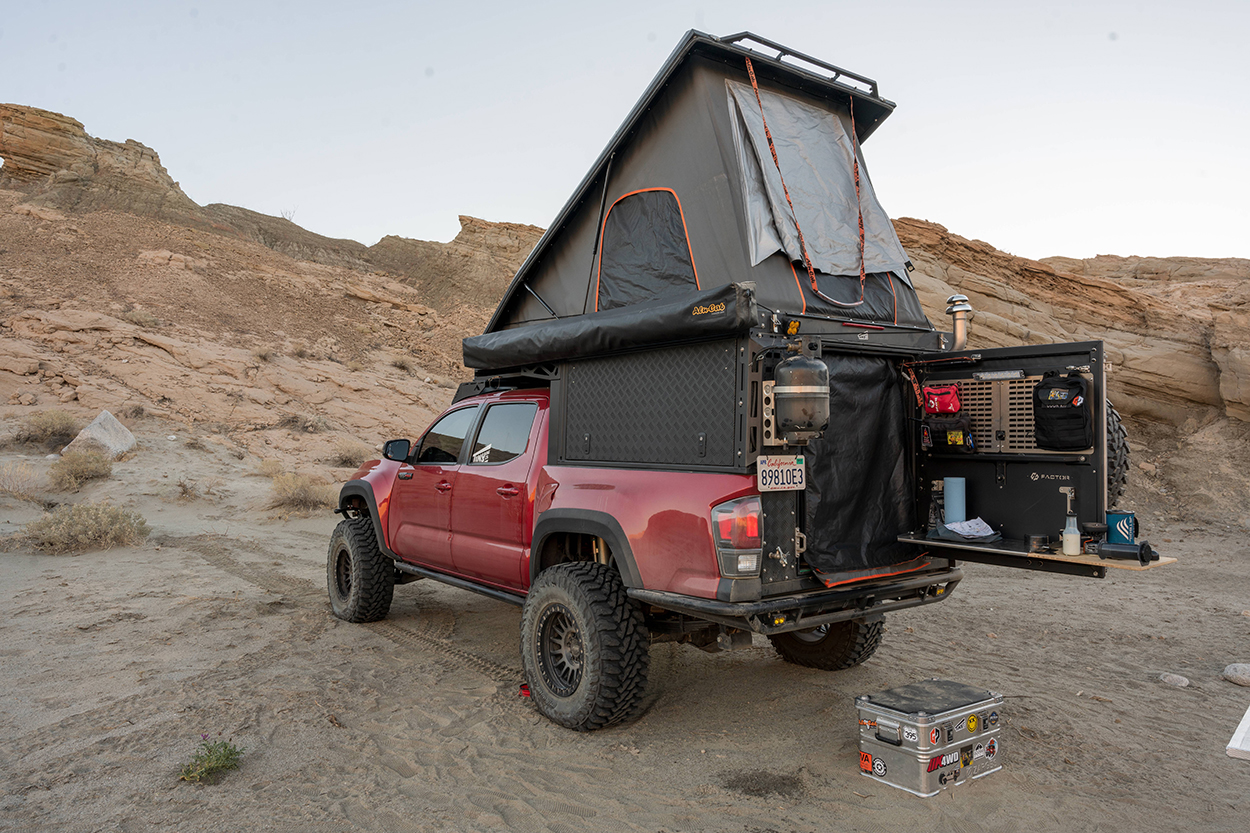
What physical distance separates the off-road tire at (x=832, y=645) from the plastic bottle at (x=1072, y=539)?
1.53 meters

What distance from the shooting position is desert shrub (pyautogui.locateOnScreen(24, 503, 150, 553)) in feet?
31.0

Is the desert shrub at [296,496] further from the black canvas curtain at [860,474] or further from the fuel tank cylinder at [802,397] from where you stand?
the fuel tank cylinder at [802,397]

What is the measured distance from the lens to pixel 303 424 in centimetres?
1952

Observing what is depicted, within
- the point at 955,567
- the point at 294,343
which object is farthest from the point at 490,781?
the point at 294,343

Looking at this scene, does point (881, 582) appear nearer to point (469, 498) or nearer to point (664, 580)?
point (664, 580)

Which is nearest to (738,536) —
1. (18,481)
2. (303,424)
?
(18,481)

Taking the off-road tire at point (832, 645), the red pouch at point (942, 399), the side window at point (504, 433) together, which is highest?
the red pouch at point (942, 399)

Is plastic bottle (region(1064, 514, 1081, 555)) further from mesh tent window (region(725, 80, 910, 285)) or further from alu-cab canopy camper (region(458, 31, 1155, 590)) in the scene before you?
mesh tent window (region(725, 80, 910, 285))

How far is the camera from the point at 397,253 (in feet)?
126

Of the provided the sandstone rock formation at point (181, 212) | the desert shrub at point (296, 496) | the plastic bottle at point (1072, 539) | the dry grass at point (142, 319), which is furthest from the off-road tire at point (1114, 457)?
the sandstone rock formation at point (181, 212)

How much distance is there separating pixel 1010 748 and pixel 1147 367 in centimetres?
1564

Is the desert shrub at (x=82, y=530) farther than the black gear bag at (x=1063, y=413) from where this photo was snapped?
Yes

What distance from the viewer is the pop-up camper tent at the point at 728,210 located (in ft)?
15.9

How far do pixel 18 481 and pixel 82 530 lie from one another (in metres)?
4.22
